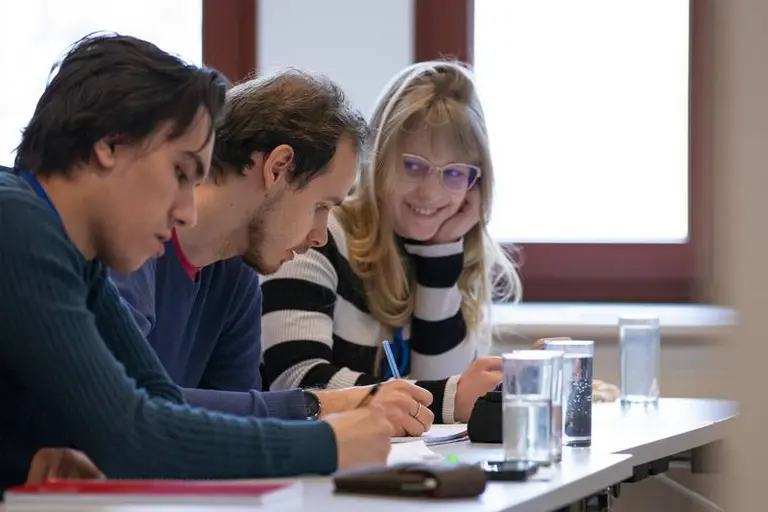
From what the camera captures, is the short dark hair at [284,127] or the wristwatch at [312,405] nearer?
the wristwatch at [312,405]

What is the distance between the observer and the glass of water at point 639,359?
257 centimetres

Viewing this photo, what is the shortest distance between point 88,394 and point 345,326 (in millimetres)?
1319

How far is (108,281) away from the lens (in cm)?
150

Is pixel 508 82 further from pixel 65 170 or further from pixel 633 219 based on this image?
pixel 65 170

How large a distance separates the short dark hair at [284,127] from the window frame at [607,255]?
1.47 m

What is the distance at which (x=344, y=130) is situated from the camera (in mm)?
2096

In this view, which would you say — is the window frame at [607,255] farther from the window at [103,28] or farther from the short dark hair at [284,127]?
the short dark hair at [284,127]

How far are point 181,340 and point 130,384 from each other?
32.9 inches

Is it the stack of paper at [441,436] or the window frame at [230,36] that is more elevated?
the window frame at [230,36]

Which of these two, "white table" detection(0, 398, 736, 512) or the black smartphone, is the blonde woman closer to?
"white table" detection(0, 398, 736, 512)

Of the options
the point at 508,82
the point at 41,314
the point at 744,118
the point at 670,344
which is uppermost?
the point at 508,82

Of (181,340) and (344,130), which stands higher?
(344,130)

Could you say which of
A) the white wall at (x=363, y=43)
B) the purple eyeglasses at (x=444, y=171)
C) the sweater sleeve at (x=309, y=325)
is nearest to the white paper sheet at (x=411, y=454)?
the sweater sleeve at (x=309, y=325)

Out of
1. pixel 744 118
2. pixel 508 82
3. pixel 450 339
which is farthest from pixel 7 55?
pixel 744 118
